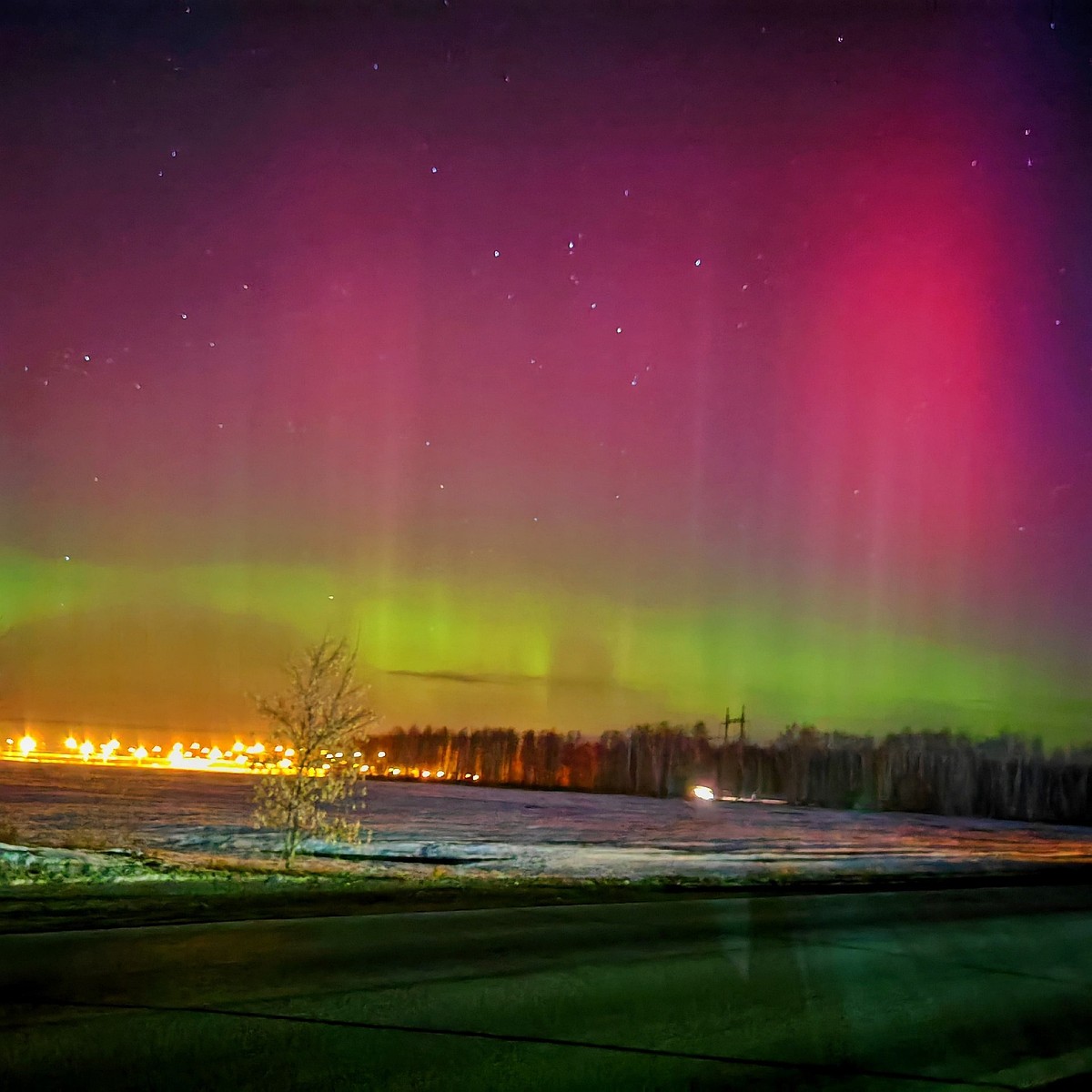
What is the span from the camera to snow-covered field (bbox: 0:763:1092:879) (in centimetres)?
2945

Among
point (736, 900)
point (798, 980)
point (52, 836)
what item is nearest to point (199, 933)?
point (798, 980)

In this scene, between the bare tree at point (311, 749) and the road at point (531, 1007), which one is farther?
the bare tree at point (311, 749)

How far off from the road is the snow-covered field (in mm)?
12465

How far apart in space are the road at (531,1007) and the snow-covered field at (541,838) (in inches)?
491

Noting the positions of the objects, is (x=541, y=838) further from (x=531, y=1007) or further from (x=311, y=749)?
(x=531, y=1007)

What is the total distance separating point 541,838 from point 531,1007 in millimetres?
35872

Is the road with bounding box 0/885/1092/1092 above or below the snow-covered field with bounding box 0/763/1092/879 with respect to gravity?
above

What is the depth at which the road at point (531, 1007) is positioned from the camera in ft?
22.5

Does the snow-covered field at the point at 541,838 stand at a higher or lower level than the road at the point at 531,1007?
lower

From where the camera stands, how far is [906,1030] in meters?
8.55

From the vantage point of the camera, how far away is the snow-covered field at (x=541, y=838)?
29453mm

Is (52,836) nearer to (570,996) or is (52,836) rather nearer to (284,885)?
(284,885)

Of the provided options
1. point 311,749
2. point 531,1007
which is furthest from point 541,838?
point 531,1007

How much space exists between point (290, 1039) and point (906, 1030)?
15.7 ft
